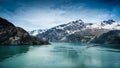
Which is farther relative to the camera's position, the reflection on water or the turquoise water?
the reflection on water

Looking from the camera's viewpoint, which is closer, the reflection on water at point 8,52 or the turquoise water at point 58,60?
the turquoise water at point 58,60

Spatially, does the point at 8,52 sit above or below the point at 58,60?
above

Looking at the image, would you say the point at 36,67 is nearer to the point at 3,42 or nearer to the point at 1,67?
the point at 1,67

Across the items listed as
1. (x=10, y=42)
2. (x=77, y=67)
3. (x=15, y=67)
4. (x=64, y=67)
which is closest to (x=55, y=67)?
(x=64, y=67)

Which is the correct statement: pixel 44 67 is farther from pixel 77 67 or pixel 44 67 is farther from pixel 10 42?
pixel 10 42

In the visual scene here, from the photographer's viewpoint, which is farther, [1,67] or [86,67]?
[86,67]

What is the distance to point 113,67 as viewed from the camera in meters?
55.3

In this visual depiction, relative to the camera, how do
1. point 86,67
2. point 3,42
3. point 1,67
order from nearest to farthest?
1. point 1,67
2. point 86,67
3. point 3,42

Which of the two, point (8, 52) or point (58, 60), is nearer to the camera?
point (58, 60)

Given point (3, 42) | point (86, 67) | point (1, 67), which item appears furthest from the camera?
point (3, 42)

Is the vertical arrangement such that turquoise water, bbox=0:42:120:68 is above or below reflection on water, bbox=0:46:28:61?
below

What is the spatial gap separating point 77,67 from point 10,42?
159 meters

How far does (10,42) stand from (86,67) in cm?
15990

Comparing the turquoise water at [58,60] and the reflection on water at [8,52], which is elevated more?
the reflection on water at [8,52]
